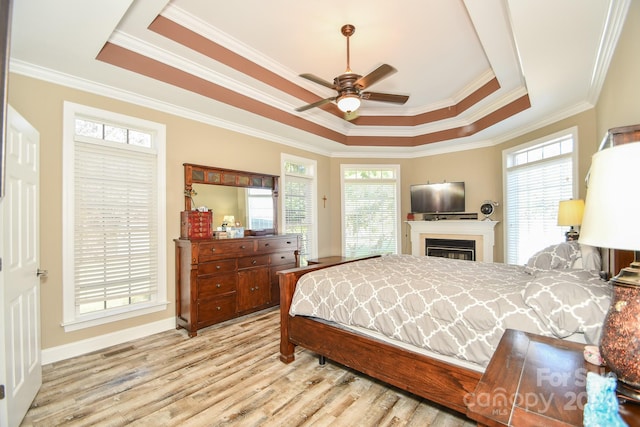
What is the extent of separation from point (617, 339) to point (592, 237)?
323 millimetres

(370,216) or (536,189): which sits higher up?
(536,189)

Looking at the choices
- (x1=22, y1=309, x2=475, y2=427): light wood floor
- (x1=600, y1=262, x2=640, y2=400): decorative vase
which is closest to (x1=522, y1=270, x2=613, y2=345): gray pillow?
(x1=600, y1=262, x2=640, y2=400): decorative vase

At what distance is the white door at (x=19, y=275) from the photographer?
1.73m

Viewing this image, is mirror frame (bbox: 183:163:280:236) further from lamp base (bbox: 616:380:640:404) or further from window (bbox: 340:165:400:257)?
A: lamp base (bbox: 616:380:640:404)

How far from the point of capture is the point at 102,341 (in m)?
3.06

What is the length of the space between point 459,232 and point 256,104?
4.17 meters

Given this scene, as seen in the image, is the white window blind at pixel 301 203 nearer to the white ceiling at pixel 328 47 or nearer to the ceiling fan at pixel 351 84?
the white ceiling at pixel 328 47

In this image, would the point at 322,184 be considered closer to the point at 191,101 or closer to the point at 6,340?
the point at 191,101

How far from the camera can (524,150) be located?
15.2 ft

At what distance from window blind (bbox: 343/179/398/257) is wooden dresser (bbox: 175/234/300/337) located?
227 cm

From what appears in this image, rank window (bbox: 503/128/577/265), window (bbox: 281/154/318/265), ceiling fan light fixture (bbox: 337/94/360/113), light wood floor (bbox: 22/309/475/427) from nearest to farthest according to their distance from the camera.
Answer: light wood floor (bbox: 22/309/475/427) < ceiling fan light fixture (bbox: 337/94/360/113) < window (bbox: 503/128/577/265) < window (bbox: 281/154/318/265)

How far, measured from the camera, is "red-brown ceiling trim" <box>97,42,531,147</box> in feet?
9.13

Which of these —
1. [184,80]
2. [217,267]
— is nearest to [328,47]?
[184,80]

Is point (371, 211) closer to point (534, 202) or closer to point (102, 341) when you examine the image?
point (534, 202)
